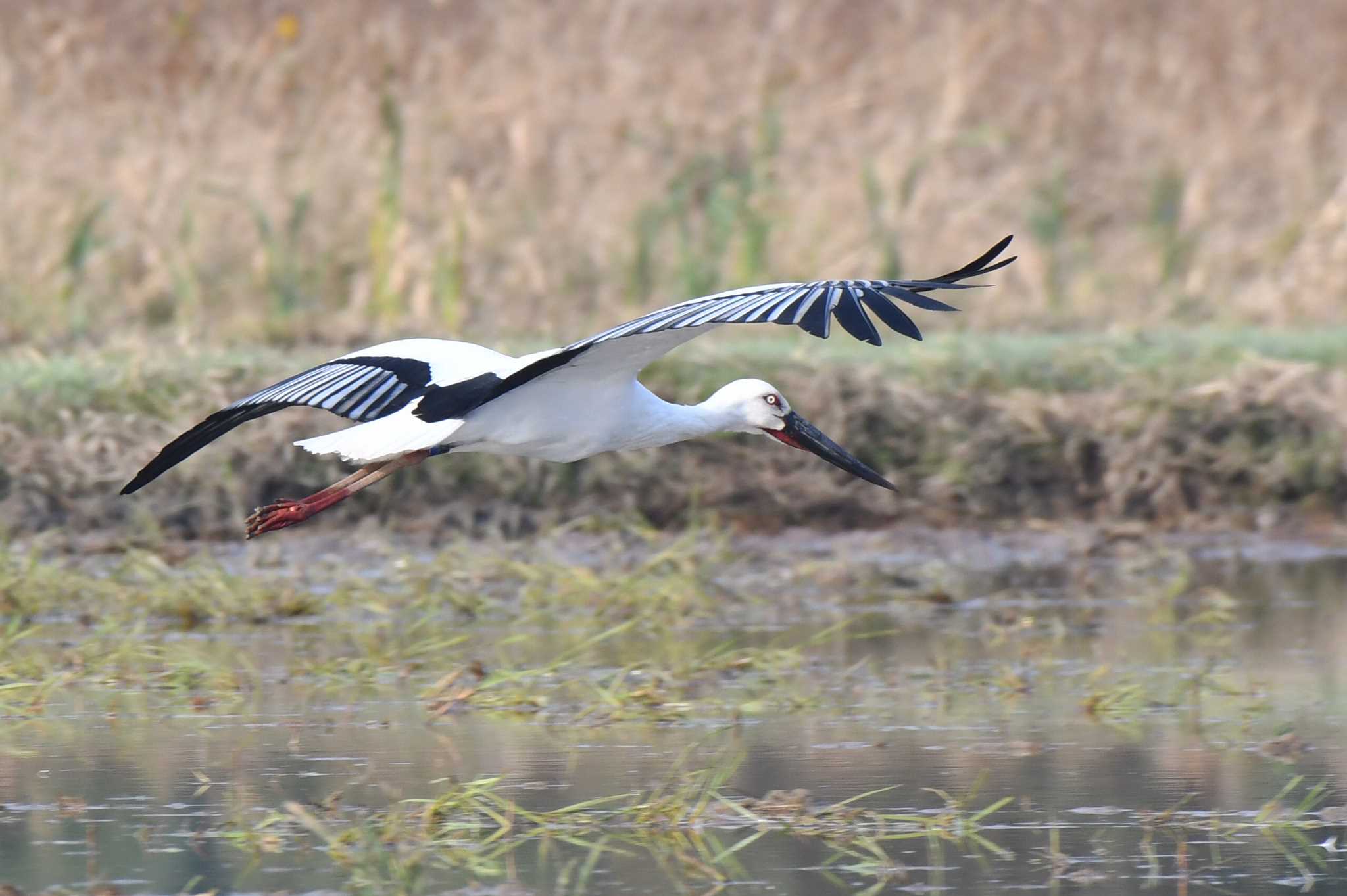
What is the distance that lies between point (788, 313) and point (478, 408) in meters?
1.42

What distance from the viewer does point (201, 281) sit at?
514 inches

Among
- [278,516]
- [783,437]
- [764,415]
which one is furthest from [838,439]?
[278,516]

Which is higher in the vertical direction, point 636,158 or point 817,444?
point 636,158

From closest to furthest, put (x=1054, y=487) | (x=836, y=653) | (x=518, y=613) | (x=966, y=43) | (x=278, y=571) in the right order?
1. (x=836, y=653)
2. (x=518, y=613)
3. (x=278, y=571)
4. (x=1054, y=487)
5. (x=966, y=43)

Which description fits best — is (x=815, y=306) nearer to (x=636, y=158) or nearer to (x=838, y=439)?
(x=838, y=439)

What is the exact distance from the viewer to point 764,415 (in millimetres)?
6887

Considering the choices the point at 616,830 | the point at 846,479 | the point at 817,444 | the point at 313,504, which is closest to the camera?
the point at 616,830

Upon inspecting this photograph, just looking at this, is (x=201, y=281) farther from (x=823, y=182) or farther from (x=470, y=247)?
(x=823, y=182)

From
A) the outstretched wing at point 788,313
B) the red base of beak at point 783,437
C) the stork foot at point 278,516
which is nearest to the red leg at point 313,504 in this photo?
the stork foot at point 278,516

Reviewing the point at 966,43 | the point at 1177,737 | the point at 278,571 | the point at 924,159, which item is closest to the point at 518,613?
the point at 278,571

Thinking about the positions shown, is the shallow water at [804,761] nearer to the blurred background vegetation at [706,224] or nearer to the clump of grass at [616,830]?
the clump of grass at [616,830]

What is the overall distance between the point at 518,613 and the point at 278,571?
44.1 inches

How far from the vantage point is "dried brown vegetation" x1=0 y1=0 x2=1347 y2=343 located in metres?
12.8

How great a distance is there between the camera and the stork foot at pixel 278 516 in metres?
6.72
